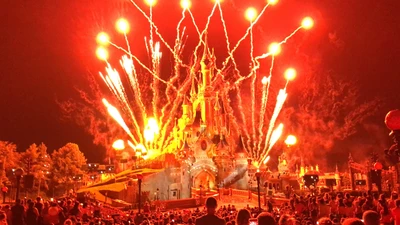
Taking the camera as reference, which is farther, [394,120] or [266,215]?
[394,120]

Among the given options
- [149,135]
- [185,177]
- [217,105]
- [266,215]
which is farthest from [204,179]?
[266,215]

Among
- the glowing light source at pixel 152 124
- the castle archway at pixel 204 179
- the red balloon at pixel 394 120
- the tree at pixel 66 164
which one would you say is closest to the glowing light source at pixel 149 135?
the glowing light source at pixel 152 124

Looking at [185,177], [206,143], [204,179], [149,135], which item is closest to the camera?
[185,177]

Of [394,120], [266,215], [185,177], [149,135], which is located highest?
[149,135]

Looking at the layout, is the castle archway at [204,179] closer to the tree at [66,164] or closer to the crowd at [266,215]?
the tree at [66,164]

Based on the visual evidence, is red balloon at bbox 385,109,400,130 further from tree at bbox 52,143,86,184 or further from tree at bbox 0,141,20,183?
tree at bbox 52,143,86,184

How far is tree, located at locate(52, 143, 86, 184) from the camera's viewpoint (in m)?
76.2

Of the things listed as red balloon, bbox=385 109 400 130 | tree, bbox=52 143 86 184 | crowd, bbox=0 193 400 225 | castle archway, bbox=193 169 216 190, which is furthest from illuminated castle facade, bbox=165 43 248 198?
red balloon, bbox=385 109 400 130

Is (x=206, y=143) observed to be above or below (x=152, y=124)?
below

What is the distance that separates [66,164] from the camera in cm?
7725

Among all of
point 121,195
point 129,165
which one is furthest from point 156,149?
point 121,195

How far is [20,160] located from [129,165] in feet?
93.5

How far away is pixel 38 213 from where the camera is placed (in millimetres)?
12914

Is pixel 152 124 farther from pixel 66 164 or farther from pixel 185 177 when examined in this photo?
pixel 66 164
